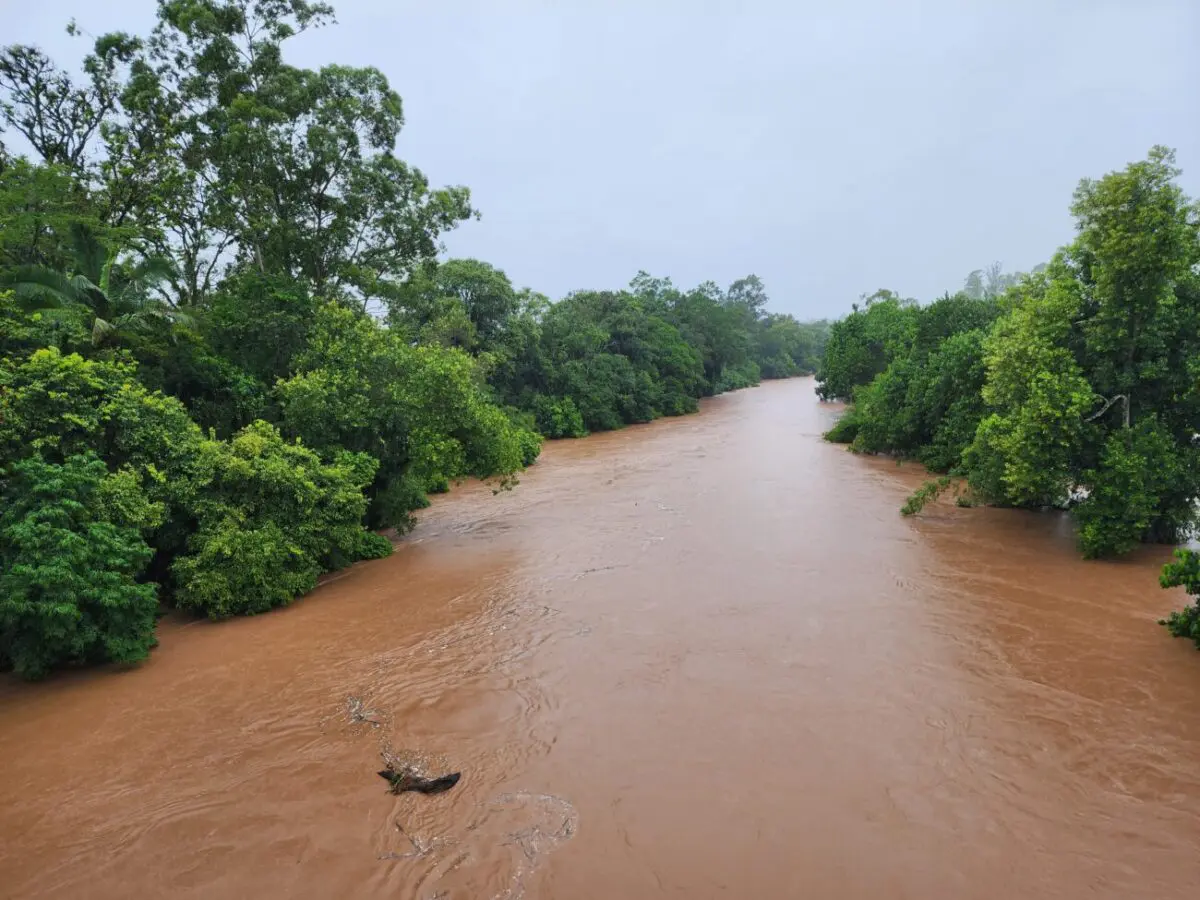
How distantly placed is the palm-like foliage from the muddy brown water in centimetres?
607

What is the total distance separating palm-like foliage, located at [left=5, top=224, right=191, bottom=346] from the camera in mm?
11141

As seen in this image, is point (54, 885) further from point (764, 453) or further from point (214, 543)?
point (764, 453)

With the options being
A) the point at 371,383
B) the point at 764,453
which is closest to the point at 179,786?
the point at 371,383

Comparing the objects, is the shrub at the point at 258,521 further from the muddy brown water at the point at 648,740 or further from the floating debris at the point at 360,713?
the floating debris at the point at 360,713

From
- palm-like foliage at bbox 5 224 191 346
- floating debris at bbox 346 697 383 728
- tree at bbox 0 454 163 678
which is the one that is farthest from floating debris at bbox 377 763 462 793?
palm-like foliage at bbox 5 224 191 346

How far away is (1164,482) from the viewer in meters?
10.6

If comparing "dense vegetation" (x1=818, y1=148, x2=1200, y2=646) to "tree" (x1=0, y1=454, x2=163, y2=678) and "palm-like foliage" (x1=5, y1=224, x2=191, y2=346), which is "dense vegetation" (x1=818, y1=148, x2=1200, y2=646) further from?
"palm-like foliage" (x1=5, y1=224, x2=191, y2=346)

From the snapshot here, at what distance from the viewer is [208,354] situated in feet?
45.5

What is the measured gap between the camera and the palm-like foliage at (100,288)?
36.6 ft

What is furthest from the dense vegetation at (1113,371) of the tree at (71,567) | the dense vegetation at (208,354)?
the tree at (71,567)

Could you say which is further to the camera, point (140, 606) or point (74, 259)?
point (74, 259)

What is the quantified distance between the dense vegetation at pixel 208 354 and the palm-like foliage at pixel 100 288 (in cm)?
4

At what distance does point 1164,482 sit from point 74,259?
19508 millimetres

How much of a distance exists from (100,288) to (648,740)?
12272 millimetres
